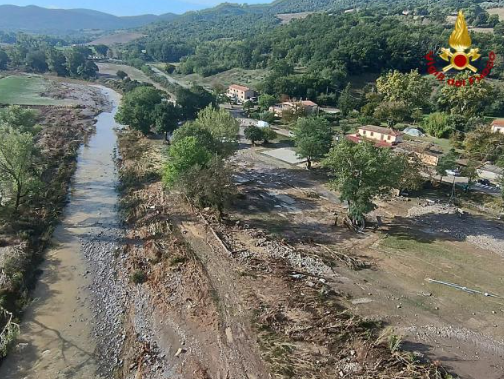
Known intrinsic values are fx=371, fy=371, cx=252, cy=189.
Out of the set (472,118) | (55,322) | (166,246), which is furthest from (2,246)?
(472,118)

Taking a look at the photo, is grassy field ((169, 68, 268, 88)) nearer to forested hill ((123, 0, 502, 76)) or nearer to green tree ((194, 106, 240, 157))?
forested hill ((123, 0, 502, 76))

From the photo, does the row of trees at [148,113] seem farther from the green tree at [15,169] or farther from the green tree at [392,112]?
the green tree at [392,112]

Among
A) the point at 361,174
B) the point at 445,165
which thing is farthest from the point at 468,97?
the point at 361,174

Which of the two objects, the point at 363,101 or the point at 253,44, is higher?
the point at 253,44

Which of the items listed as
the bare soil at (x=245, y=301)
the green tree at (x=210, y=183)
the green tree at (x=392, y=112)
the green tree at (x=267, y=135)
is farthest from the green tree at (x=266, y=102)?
the green tree at (x=210, y=183)

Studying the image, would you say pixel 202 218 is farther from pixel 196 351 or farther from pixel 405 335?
pixel 405 335

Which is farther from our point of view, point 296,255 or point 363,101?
point 363,101

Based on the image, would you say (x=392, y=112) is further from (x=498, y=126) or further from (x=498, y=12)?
A: (x=498, y=12)
